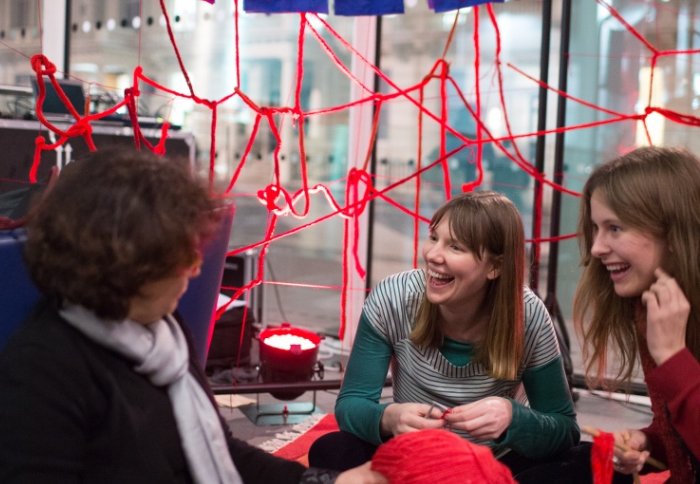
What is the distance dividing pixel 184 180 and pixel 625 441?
33.4 inches

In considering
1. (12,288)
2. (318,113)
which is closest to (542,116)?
(318,113)

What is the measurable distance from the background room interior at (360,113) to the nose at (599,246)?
1.04 meters

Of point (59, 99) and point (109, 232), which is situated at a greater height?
point (59, 99)

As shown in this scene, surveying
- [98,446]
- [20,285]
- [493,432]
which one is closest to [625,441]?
[493,432]

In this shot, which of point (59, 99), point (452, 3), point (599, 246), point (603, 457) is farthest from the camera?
point (59, 99)

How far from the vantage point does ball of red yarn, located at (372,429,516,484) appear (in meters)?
1.01

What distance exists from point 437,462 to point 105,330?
0.45 m

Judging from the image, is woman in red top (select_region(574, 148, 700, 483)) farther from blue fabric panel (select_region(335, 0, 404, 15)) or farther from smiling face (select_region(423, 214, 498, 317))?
blue fabric panel (select_region(335, 0, 404, 15))

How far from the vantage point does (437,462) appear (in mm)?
1021

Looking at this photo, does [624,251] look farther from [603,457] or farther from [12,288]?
[12,288]

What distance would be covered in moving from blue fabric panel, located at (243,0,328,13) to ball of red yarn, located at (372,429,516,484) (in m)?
1.35

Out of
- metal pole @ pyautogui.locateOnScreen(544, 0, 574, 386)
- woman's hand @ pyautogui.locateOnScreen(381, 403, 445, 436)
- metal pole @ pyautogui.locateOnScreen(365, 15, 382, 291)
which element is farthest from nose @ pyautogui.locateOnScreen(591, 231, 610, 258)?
metal pole @ pyautogui.locateOnScreen(365, 15, 382, 291)

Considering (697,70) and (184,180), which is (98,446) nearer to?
(184,180)

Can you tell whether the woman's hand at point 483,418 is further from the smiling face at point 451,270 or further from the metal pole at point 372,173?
the metal pole at point 372,173
